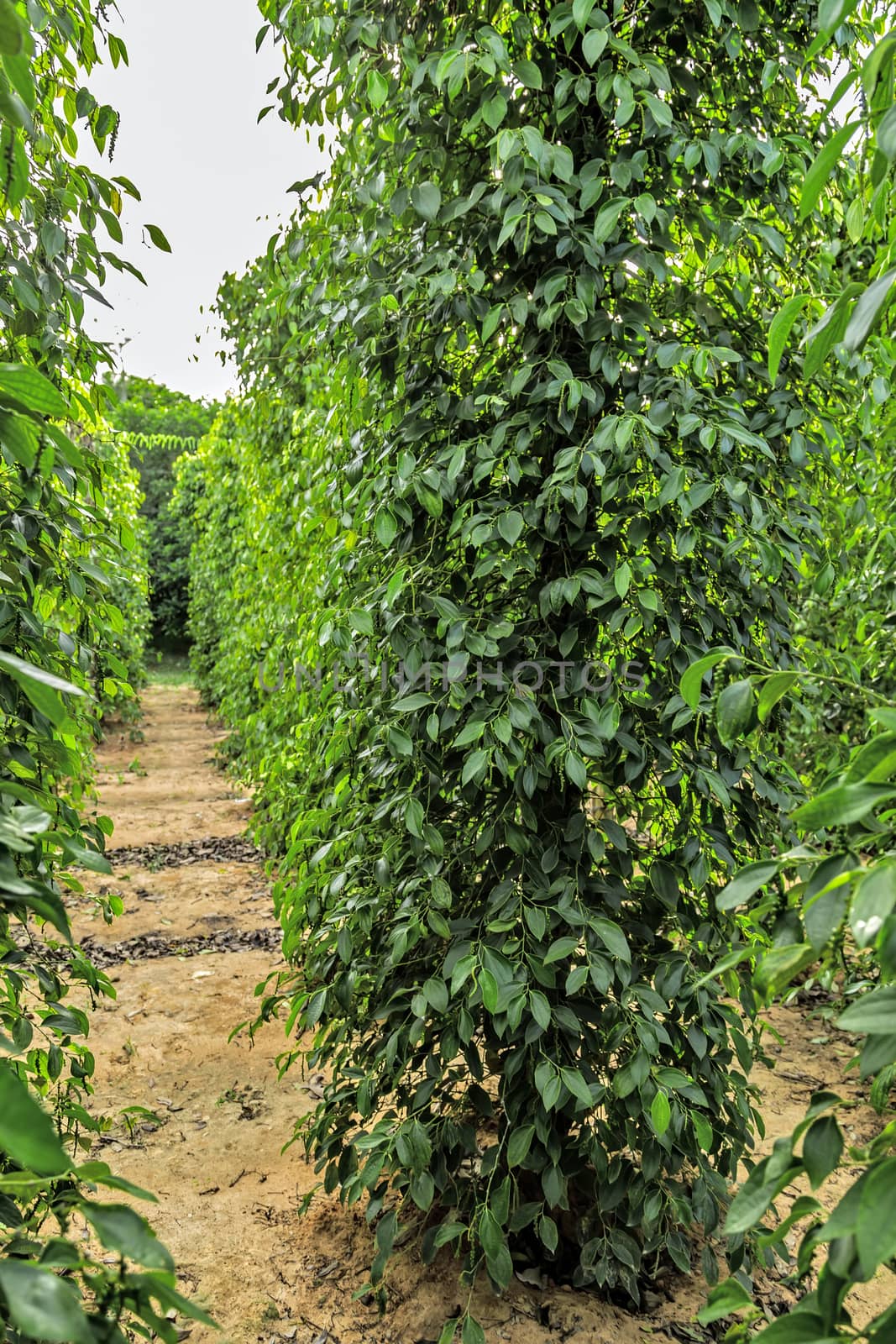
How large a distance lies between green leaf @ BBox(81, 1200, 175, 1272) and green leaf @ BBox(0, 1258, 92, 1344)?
0.04 meters

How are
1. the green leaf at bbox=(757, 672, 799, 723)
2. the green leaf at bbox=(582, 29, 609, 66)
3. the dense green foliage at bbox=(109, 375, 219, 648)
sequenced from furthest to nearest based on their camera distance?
the dense green foliage at bbox=(109, 375, 219, 648) → the green leaf at bbox=(582, 29, 609, 66) → the green leaf at bbox=(757, 672, 799, 723)

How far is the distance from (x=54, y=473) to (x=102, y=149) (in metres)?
0.66

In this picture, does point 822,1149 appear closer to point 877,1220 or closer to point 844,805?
point 877,1220

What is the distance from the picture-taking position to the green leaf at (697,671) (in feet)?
2.70

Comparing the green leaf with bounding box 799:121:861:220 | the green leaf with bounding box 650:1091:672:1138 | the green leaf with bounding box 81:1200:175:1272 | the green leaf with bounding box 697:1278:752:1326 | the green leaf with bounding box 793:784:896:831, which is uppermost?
the green leaf with bounding box 799:121:861:220

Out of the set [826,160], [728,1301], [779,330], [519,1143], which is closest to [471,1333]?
[519,1143]

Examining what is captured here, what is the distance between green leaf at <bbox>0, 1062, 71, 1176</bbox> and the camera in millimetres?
494

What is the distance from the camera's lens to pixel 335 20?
202 centimetres

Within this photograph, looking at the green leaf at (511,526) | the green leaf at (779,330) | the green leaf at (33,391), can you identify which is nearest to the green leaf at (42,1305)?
the green leaf at (33,391)

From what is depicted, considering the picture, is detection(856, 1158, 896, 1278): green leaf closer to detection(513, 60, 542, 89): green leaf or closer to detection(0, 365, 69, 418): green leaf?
detection(0, 365, 69, 418): green leaf

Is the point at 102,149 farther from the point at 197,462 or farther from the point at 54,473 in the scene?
the point at 197,462

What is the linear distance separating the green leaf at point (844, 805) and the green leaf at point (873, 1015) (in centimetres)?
12

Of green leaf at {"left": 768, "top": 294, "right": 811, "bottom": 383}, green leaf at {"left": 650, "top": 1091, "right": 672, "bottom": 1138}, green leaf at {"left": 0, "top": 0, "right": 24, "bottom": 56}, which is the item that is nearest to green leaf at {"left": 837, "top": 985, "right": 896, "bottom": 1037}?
green leaf at {"left": 768, "top": 294, "right": 811, "bottom": 383}

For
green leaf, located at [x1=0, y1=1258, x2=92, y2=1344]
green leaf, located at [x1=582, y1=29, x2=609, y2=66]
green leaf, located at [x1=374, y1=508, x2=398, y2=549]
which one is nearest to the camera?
green leaf, located at [x1=0, y1=1258, x2=92, y2=1344]
